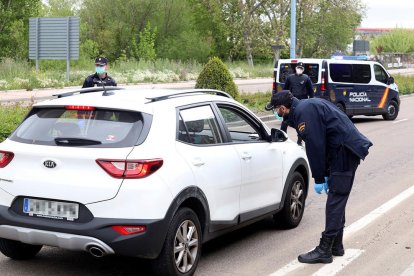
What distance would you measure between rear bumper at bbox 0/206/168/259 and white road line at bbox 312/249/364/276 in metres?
1.53

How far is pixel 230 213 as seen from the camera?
5707 mm

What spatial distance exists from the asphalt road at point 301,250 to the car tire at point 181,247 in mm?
355

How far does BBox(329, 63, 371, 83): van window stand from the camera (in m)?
19.2

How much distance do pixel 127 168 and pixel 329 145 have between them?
1.85m

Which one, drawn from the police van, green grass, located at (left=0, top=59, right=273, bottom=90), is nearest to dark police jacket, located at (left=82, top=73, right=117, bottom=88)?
the police van

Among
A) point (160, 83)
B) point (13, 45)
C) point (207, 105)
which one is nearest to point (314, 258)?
point (207, 105)

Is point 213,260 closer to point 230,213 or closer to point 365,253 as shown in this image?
point 230,213

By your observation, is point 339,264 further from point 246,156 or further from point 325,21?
point 325,21

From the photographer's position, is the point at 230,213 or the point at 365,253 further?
the point at 365,253

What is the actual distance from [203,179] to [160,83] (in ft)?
115

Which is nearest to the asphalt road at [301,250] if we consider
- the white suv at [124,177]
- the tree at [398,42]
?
the white suv at [124,177]

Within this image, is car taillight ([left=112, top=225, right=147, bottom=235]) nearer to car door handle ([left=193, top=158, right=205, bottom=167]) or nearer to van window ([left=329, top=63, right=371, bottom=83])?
car door handle ([left=193, top=158, right=205, bottom=167])

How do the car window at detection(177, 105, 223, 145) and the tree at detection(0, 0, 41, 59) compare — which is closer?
the car window at detection(177, 105, 223, 145)

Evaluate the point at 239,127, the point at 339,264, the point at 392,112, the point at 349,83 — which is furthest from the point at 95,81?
the point at 392,112
